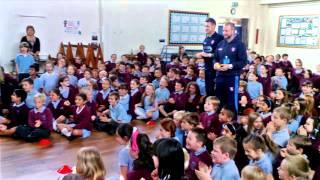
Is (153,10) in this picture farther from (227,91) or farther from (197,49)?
(227,91)

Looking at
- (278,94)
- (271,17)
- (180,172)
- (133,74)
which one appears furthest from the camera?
(271,17)

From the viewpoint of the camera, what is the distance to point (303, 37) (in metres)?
11.1

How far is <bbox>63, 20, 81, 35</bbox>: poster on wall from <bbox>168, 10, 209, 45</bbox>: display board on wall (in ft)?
9.57

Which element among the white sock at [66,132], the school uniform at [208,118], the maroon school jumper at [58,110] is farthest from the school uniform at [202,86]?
the white sock at [66,132]

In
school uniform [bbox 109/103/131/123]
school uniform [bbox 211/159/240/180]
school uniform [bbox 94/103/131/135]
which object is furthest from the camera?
school uniform [bbox 109/103/131/123]

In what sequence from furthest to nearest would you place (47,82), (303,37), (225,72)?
(303,37), (47,82), (225,72)

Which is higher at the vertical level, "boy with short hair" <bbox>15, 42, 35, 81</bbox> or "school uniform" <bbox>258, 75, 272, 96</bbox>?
"boy with short hair" <bbox>15, 42, 35, 81</bbox>

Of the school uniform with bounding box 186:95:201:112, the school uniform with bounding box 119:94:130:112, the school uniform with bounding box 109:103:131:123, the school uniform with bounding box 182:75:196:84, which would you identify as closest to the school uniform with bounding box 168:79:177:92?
the school uniform with bounding box 182:75:196:84

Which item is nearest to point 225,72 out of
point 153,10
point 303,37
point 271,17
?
point 153,10

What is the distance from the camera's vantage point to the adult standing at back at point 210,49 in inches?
195

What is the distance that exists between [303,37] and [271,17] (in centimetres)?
154

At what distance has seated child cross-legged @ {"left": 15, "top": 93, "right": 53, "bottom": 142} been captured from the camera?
4.46 meters

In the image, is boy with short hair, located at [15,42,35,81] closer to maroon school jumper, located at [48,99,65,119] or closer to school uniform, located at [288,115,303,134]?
maroon school jumper, located at [48,99,65,119]

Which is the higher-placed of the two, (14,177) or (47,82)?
(47,82)
